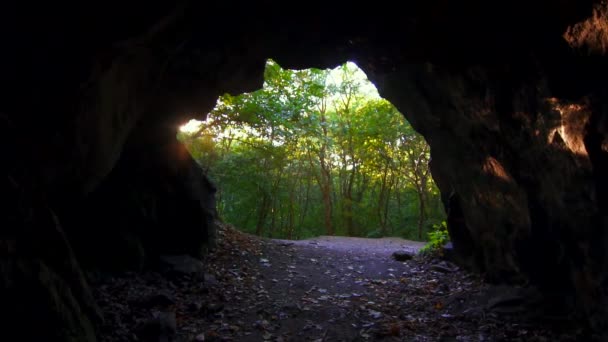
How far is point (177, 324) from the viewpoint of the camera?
504 centimetres

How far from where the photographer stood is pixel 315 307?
6.19 m

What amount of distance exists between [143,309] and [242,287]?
6.62 ft

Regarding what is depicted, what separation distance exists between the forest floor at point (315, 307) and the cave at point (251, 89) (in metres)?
0.49

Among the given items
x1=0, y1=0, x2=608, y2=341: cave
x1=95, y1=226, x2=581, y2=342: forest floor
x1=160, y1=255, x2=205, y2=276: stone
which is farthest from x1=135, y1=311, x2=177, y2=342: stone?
x1=160, y1=255, x2=205, y2=276: stone

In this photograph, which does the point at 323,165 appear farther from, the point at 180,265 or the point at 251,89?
the point at 180,265

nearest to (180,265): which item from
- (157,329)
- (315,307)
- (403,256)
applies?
(157,329)

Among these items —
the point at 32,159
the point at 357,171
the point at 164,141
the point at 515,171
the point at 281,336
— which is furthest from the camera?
the point at 357,171

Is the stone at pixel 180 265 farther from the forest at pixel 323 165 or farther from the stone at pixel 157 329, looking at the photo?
the forest at pixel 323 165

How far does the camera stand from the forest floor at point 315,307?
489 centimetres

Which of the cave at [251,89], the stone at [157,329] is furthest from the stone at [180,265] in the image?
the stone at [157,329]

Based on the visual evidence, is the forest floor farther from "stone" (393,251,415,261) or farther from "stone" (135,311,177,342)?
"stone" (393,251,415,261)

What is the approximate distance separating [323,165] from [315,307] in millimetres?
16211

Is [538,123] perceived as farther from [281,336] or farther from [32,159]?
[32,159]

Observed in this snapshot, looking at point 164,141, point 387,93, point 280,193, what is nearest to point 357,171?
point 280,193
